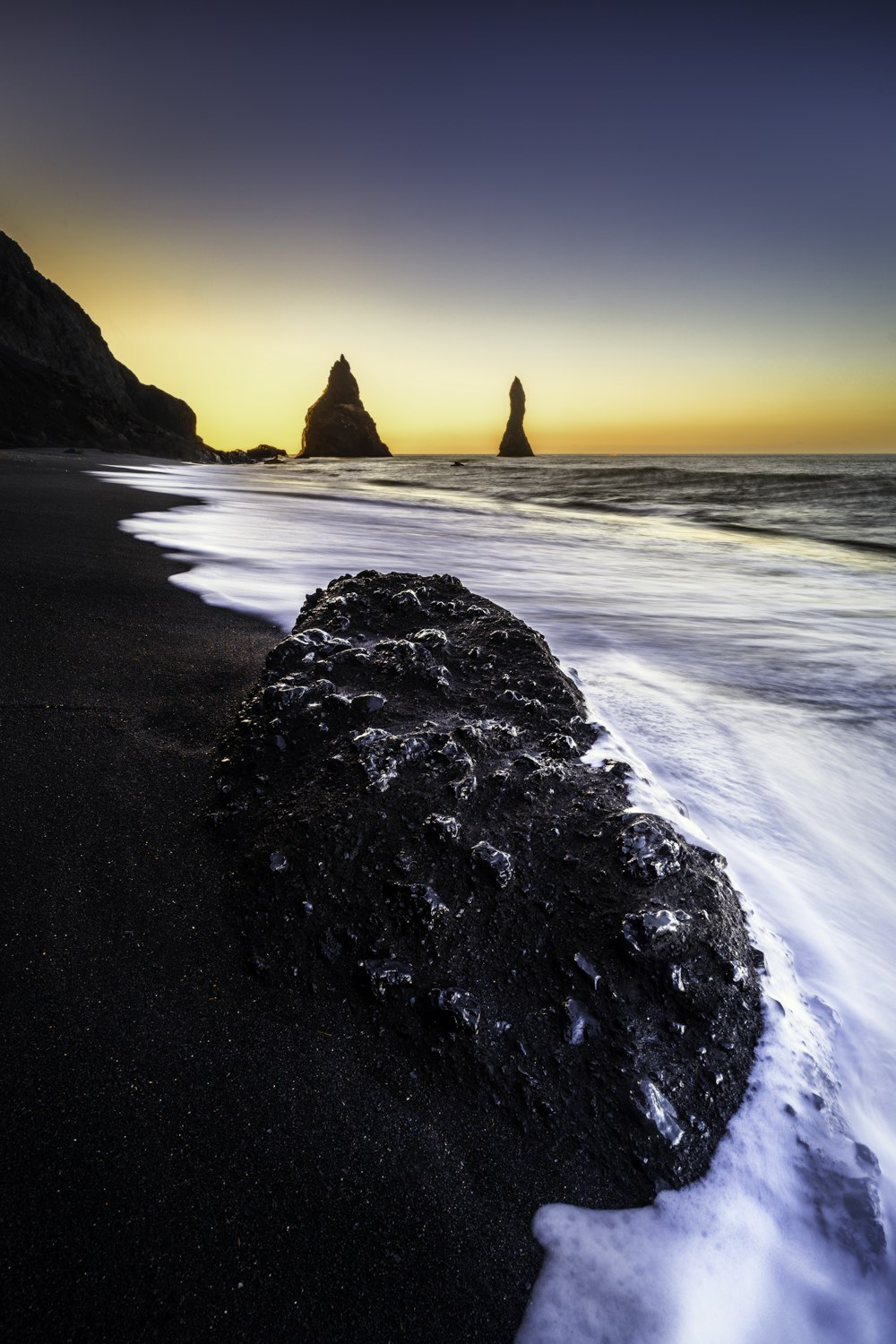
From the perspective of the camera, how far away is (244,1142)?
84 cm

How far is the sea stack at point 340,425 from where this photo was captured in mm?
84750

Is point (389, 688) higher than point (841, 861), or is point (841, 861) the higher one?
point (389, 688)

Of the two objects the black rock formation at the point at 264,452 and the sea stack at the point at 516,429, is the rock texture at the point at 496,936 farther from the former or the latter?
the sea stack at the point at 516,429

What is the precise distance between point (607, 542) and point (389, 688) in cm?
813

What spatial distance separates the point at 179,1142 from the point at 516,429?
320ft

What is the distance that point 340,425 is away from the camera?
84438mm

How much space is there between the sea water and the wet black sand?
0.52 feet

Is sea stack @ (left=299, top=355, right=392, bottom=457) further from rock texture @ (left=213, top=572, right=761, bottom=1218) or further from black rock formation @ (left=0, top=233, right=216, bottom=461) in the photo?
rock texture @ (left=213, top=572, right=761, bottom=1218)

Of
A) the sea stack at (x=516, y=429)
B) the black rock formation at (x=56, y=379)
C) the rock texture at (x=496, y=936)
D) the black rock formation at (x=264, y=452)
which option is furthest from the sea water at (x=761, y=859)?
the sea stack at (x=516, y=429)

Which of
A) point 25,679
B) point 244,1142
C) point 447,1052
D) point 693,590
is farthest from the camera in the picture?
point 693,590

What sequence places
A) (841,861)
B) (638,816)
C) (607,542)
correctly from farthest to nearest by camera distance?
(607,542)
(841,861)
(638,816)

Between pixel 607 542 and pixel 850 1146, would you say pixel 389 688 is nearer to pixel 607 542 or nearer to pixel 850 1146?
pixel 850 1146

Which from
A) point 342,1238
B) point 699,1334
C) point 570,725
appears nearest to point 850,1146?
point 699,1334

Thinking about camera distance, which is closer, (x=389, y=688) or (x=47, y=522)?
(x=389, y=688)
